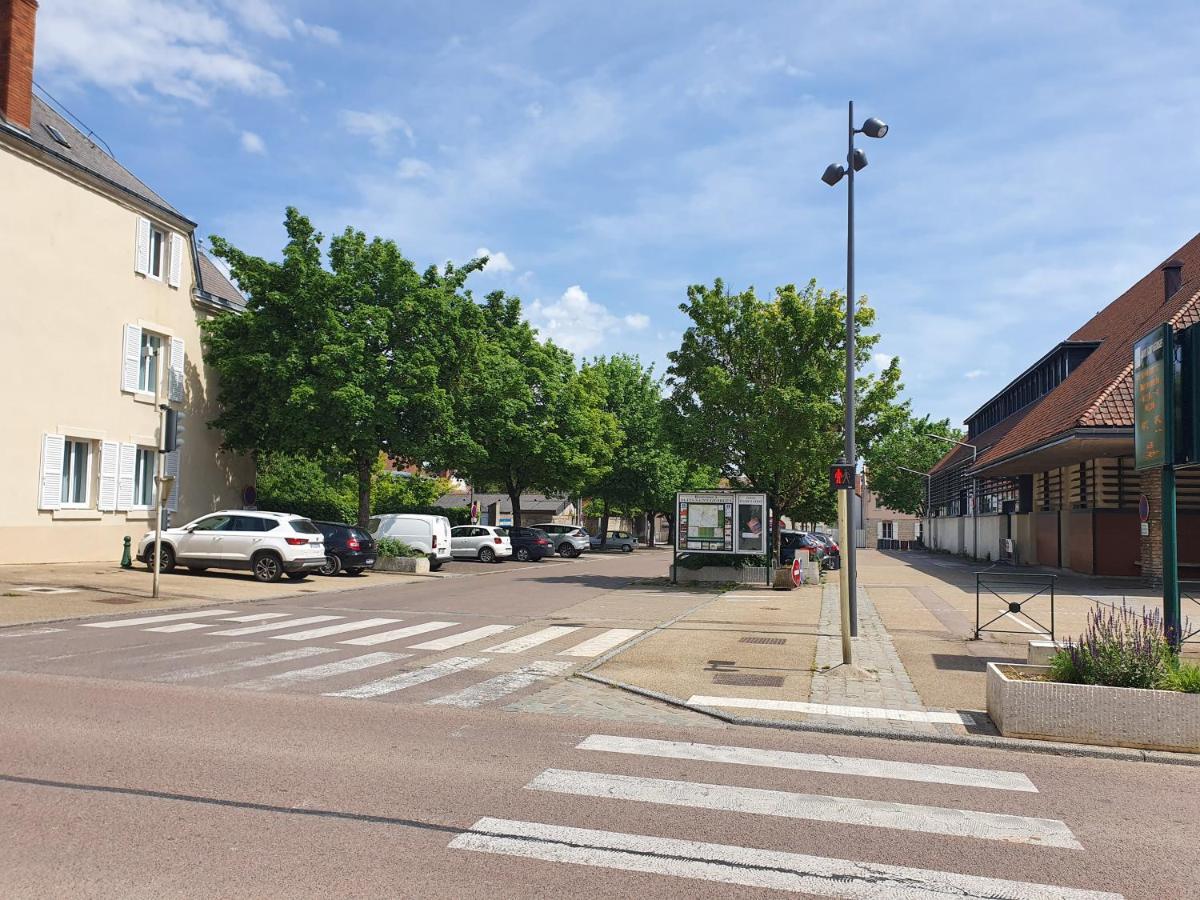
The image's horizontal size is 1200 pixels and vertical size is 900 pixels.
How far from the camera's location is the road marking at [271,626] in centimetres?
1377

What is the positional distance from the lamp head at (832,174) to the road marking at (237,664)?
10.8 meters

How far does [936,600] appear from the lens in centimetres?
2191

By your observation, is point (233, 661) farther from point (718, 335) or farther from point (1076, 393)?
point (1076, 393)

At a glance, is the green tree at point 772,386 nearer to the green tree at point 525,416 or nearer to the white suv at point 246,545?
the green tree at point 525,416

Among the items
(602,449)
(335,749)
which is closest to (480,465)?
(602,449)

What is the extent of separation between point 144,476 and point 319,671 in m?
19.8

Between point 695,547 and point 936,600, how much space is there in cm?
689

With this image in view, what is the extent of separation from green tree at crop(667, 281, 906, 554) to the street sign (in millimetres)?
11912

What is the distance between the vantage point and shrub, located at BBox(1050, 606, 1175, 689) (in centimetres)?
802

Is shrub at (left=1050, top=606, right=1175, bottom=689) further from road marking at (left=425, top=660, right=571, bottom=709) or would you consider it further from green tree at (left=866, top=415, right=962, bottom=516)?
green tree at (left=866, top=415, right=962, bottom=516)

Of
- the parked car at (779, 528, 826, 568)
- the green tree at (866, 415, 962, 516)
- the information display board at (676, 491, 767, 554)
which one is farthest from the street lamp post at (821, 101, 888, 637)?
the green tree at (866, 415, 962, 516)

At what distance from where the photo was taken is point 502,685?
33.2ft

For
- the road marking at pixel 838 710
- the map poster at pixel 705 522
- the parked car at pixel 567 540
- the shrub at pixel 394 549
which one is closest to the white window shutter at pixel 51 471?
the shrub at pixel 394 549

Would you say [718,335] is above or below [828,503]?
above
